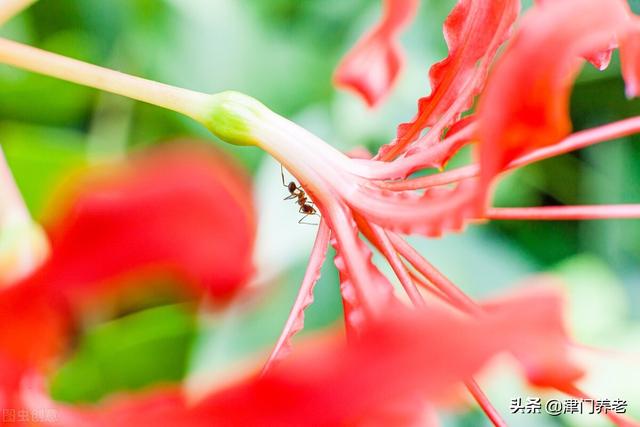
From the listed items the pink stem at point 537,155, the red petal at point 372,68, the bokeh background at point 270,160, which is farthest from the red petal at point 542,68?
the bokeh background at point 270,160

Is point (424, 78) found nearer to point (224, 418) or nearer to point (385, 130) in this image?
point (385, 130)

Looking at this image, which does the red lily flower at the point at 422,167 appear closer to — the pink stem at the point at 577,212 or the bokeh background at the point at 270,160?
the pink stem at the point at 577,212

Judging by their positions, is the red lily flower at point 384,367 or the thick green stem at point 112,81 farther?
the thick green stem at point 112,81

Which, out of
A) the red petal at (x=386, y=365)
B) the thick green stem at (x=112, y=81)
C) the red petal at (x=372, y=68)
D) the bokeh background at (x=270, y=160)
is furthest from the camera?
the bokeh background at (x=270, y=160)

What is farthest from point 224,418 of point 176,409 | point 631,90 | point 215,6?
point 215,6

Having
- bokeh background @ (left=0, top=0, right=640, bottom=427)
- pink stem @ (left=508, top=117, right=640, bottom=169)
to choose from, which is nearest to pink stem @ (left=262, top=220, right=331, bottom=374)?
pink stem @ (left=508, top=117, right=640, bottom=169)

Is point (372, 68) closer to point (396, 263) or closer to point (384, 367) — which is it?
point (396, 263)
